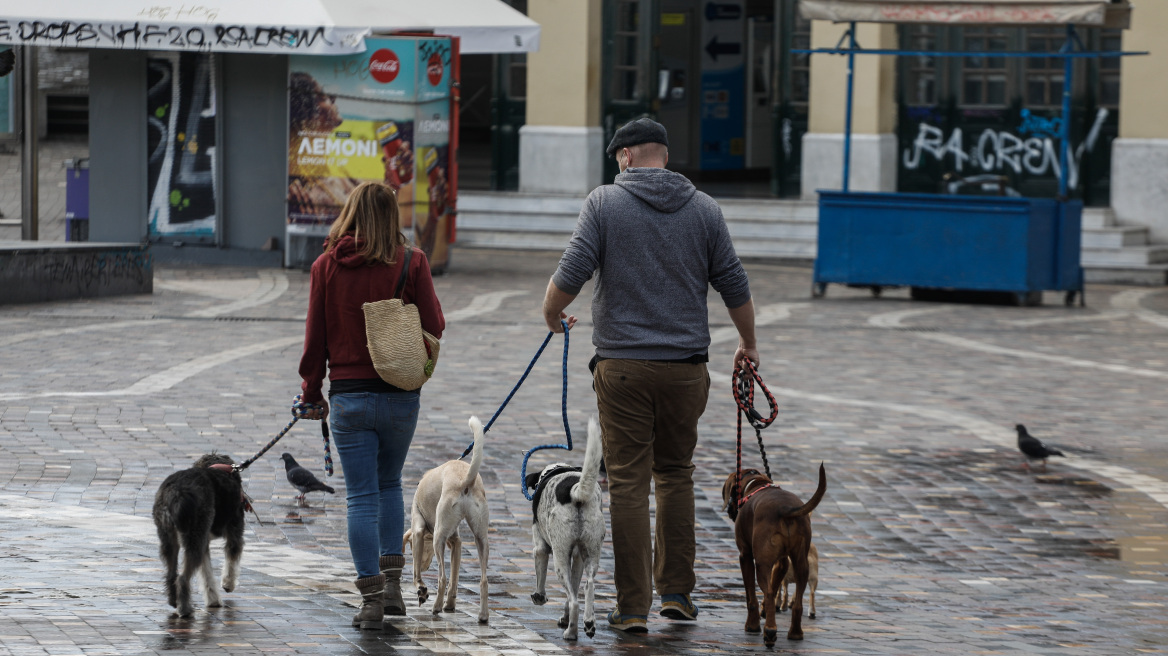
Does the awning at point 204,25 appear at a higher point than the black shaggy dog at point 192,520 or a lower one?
higher

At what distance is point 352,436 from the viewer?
5371mm

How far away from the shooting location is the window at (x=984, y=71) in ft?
71.3

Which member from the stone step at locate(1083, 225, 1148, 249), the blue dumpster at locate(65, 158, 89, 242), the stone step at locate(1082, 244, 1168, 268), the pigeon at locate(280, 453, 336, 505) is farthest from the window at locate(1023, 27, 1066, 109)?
the pigeon at locate(280, 453, 336, 505)

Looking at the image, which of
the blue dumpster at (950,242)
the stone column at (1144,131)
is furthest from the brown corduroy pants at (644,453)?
the stone column at (1144,131)

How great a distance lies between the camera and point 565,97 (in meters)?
23.0

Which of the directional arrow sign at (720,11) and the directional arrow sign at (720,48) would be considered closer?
the directional arrow sign at (720,11)

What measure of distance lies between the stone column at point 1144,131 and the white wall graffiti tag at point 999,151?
1.98 feet

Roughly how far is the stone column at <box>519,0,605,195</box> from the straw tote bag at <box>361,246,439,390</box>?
1752 cm

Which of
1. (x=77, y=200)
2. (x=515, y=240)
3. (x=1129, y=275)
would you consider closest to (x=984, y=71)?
(x=1129, y=275)

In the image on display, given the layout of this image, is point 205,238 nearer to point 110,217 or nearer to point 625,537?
point 110,217

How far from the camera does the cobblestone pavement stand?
548 centimetres

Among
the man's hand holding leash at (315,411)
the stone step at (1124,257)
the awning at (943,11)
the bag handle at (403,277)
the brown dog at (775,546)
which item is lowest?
the brown dog at (775,546)

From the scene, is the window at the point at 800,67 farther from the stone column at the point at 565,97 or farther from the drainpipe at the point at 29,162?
the drainpipe at the point at 29,162

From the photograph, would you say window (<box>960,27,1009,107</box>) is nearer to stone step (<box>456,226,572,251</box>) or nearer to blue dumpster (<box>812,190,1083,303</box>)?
blue dumpster (<box>812,190,1083,303</box>)
